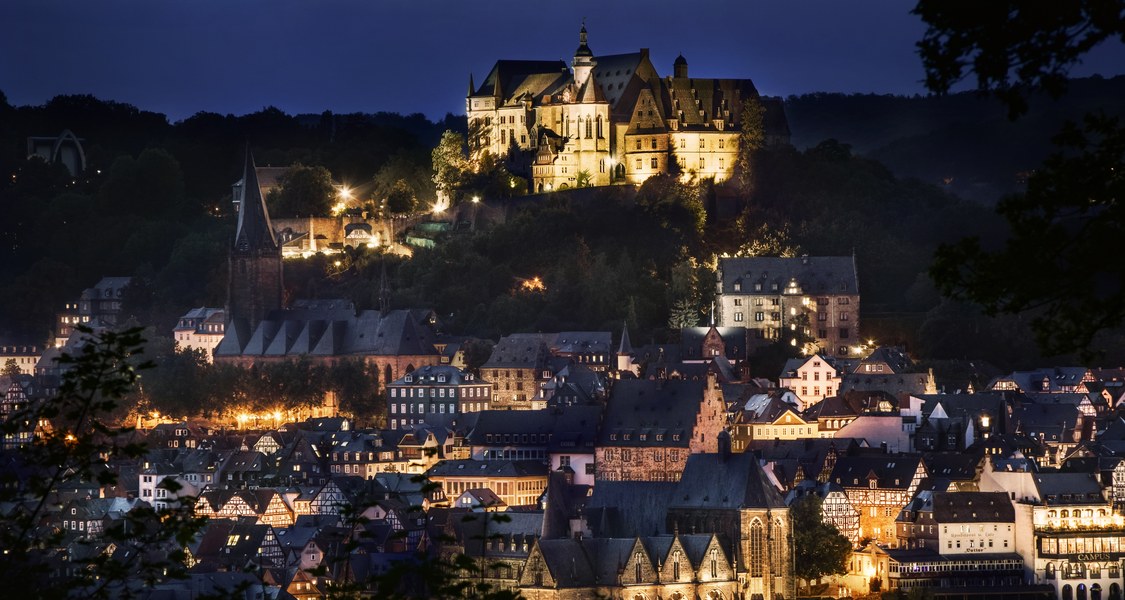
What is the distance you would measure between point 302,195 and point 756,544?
61.7 metres

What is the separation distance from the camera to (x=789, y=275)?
360 feet

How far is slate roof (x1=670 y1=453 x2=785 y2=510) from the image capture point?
72.6 metres

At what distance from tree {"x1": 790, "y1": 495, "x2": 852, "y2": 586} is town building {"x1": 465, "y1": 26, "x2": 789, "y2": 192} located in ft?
149

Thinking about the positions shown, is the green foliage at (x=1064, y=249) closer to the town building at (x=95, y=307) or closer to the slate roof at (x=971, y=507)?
the slate roof at (x=971, y=507)

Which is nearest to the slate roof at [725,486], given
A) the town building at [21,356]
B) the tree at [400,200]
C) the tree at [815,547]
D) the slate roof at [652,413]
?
the tree at [815,547]

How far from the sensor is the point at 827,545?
78188 mm

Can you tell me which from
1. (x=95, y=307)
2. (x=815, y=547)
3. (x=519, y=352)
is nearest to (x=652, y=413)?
(x=815, y=547)

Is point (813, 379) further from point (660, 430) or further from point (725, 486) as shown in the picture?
point (725, 486)

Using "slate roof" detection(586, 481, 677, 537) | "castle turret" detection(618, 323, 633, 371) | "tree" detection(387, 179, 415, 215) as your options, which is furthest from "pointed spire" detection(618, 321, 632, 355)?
"slate roof" detection(586, 481, 677, 537)

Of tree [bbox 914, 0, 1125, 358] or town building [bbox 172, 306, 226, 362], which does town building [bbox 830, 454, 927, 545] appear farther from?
tree [bbox 914, 0, 1125, 358]

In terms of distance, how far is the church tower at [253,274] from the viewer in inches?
4710

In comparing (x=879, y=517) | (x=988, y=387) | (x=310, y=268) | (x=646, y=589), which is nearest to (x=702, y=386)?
(x=879, y=517)

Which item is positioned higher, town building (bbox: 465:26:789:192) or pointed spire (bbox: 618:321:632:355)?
town building (bbox: 465:26:789:192)

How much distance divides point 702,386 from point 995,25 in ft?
231
